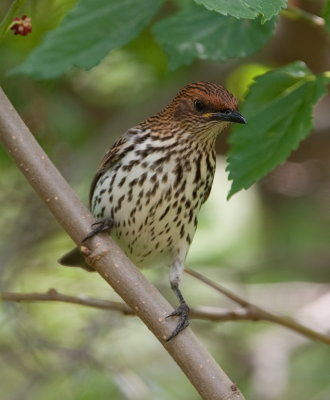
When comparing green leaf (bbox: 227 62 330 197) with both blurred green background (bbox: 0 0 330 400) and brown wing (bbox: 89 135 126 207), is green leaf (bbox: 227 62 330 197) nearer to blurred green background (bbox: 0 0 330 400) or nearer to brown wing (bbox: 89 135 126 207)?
brown wing (bbox: 89 135 126 207)

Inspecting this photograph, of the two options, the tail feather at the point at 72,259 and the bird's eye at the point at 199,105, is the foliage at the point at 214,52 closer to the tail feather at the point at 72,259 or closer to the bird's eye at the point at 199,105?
the bird's eye at the point at 199,105

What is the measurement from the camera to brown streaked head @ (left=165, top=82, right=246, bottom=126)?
3.45 meters

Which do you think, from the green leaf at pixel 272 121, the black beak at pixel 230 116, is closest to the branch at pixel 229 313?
the green leaf at pixel 272 121

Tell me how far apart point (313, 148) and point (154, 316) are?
3719 millimetres

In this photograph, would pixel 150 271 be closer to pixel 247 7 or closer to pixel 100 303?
pixel 100 303

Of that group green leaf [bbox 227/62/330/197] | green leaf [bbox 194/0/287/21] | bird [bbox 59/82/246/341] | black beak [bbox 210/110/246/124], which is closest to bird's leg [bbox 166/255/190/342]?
bird [bbox 59/82/246/341]

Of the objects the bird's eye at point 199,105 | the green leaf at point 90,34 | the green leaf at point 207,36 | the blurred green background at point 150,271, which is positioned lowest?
the blurred green background at point 150,271

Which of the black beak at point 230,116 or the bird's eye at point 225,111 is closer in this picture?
the black beak at point 230,116

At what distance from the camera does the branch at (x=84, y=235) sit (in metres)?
2.63

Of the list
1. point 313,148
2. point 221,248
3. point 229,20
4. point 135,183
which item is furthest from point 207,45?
point 313,148

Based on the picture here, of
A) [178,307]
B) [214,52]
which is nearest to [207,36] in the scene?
[214,52]

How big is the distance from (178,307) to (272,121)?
817 mm

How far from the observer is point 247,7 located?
2277 millimetres

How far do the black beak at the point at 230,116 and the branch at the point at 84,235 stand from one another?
799 mm
